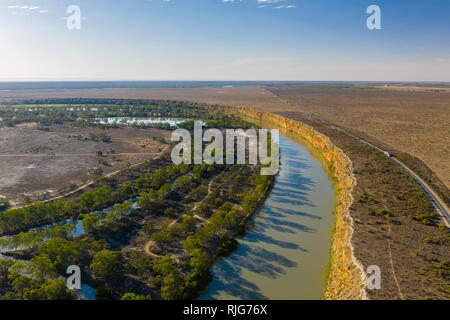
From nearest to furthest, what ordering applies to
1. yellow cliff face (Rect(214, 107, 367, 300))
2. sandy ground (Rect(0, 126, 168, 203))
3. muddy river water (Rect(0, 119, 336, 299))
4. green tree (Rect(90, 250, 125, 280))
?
yellow cliff face (Rect(214, 107, 367, 300)) → green tree (Rect(90, 250, 125, 280)) → muddy river water (Rect(0, 119, 336, 299)) → sandy ground (Rect(0, 126, 168, 203))

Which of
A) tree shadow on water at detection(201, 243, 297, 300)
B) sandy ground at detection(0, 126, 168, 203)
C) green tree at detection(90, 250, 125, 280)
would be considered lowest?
tree shadow on water at detection(201, 243, 297, 300)

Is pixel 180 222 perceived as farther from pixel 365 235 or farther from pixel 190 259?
pixel 365 235

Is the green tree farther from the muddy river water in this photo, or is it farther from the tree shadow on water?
the tree shadow on water

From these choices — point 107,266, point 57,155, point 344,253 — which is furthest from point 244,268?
point 57,155

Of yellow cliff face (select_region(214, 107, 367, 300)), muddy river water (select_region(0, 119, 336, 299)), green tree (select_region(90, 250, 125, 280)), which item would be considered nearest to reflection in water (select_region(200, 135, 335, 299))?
muddy river water (select_region(0, 119, 336, 299))

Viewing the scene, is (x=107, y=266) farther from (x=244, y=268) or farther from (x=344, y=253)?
(x=344, y=253)

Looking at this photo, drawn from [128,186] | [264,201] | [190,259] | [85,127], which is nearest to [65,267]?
[190,259]

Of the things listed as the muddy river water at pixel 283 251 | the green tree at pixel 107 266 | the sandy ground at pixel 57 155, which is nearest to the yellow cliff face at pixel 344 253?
the muddy river water at pixel 283 251

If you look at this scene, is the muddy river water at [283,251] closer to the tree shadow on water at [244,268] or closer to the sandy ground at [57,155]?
the tree shadow on water at [244,268]
